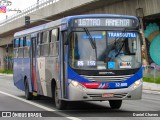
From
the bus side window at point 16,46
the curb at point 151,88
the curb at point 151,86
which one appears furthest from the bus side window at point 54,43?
the curb at point 151,86

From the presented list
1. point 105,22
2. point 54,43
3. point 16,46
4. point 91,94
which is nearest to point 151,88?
point 16,46

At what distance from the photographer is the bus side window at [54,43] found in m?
15.4

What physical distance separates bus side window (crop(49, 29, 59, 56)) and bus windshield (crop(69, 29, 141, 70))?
136 cm

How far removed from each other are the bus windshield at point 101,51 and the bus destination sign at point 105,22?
0.75 ft

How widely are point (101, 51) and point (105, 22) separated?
937mm

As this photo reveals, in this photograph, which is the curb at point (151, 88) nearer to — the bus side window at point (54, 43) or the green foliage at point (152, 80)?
the green foliage at point (152, 80)

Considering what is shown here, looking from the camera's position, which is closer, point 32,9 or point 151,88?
point 151,88

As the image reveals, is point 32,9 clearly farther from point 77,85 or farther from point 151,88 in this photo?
point 77,85

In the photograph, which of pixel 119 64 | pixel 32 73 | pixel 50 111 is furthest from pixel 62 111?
pixel 32 73

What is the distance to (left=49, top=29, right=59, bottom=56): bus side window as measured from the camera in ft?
50.4

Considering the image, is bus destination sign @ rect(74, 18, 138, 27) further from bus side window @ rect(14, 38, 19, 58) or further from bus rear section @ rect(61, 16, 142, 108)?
bus side window @ rect(14, 38, 19, 58)

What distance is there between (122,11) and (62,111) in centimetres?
2398

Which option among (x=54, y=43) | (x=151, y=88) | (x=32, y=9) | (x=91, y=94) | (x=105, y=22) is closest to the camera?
(x=91, y=94)

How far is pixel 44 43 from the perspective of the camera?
55.8 feet
